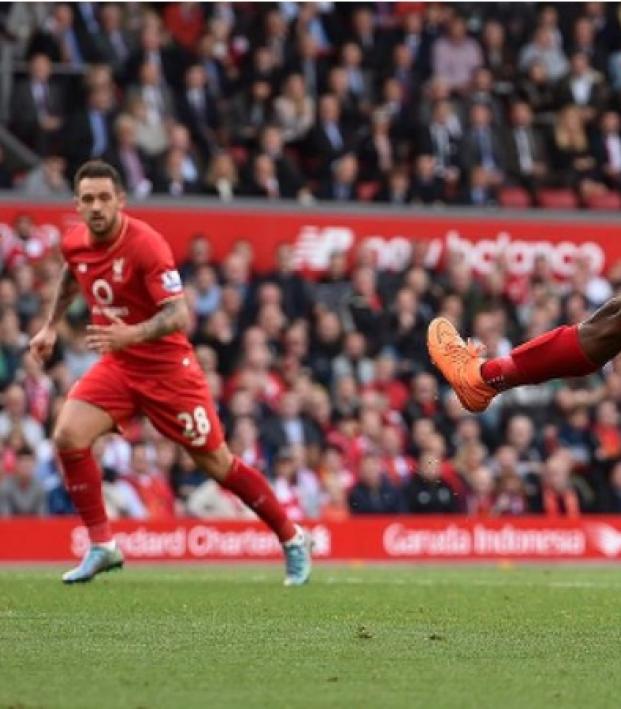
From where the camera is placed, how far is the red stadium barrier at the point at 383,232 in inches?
855

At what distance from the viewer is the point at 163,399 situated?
40.7ft

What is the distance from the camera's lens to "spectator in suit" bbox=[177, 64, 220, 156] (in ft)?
72.3

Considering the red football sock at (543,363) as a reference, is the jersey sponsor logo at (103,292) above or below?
above

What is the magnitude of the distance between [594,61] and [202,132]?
5597 mm

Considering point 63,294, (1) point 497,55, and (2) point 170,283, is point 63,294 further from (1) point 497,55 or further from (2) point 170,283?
(1) point 497,55

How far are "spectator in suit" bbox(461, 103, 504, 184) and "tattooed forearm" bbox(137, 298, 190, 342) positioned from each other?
11679 mm

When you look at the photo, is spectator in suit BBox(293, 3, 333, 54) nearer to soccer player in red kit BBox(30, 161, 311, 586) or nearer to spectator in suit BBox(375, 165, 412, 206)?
spectator in suit BBox(375, 165, 412, 206)

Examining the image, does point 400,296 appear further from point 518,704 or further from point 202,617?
point 518,704

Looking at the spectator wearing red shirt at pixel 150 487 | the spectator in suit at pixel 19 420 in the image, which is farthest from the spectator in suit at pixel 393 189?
the spectator in suit at pixel 19 420

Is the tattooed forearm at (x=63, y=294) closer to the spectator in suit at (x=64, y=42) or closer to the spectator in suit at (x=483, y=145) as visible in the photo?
the spectator in suit at (x=64, y=42)

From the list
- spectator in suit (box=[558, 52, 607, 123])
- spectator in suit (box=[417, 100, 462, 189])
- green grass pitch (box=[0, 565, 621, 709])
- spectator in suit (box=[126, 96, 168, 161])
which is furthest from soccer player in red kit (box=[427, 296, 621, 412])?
spectator in suit (box=[558, 52, 607, 123])

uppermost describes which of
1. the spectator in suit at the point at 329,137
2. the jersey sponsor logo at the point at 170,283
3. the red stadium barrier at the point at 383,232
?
the spectator in suit at the point at 329,137

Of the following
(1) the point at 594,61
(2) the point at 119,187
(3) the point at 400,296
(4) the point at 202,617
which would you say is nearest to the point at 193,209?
(3) the point at 400,296

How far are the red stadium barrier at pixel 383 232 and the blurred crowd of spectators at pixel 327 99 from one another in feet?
0.86
